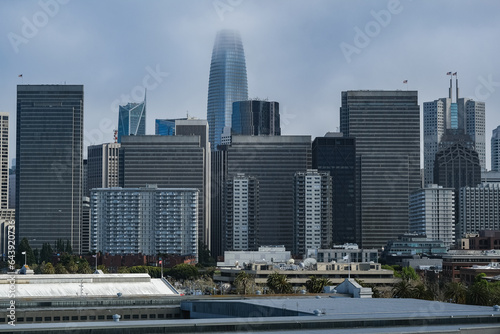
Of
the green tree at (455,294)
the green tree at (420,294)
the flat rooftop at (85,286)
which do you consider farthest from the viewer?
the green tree at (455,294)

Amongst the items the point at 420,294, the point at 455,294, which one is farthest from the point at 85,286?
the point at 455,294

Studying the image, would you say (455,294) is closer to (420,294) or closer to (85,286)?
(420,294)

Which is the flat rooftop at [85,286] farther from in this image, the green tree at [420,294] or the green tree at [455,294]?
the green tree at [455,294]

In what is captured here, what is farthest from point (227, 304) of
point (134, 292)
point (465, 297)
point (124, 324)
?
point (465, 297)

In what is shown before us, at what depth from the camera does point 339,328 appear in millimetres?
98812

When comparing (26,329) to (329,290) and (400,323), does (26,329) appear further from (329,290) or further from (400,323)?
(329,290)

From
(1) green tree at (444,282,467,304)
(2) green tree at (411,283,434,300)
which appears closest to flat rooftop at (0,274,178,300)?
(2) green tree at (411,283,434,300)

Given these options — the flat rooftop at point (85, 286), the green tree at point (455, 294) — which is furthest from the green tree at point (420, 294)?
the flat rooftop at point (85, 286)

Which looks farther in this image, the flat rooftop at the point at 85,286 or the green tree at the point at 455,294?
the green tree at the point at 455,294

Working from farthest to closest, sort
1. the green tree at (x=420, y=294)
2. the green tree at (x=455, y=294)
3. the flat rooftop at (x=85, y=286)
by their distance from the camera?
the green tree at (x=455, y=294)
the green tree at (x=420, y=294)
the flat rooftop at (x=85, y=286)

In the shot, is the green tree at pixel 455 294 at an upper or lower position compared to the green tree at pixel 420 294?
lower

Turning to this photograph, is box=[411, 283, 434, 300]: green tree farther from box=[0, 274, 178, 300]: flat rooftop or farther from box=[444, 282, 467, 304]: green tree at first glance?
box=[0, 274, 178, 300]: flat rooftop

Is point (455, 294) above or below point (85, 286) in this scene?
below

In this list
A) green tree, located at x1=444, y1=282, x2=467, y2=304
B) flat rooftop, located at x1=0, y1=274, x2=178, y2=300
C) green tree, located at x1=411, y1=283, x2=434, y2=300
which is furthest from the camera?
green tree, located at x1=444, y1=282, x2=467, y2=304
